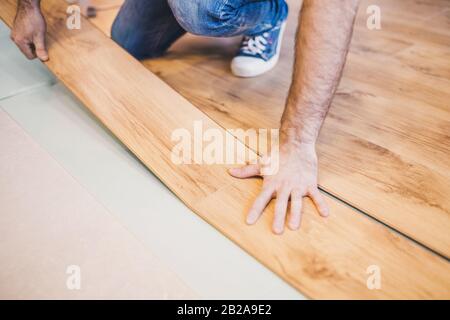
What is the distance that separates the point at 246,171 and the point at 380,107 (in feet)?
2.15

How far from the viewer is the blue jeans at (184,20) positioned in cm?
123

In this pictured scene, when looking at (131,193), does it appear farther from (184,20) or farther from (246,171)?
(184,20)

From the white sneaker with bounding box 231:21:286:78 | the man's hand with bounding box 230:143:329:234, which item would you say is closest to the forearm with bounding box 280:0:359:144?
the man's hand with bounding box 230:143:329:234

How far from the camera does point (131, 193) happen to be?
3.13ft

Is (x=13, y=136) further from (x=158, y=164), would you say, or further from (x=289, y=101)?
(x=289, y=101)

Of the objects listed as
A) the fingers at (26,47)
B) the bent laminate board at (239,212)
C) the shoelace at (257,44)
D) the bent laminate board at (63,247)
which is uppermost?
the shoelace at (257,44)

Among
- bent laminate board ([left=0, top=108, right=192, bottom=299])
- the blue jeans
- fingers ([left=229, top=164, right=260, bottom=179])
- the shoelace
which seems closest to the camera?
bent laminate board ([left=0, top=108, right=192, bottom=299])

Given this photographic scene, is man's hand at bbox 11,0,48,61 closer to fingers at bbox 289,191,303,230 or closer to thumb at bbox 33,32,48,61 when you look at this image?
thumb at bbox 33,32,48,61

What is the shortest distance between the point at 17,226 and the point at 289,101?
2.54 ft

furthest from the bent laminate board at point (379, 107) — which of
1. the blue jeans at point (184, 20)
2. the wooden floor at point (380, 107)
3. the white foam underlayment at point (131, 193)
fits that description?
the white foam underlayment at point (131, 193)

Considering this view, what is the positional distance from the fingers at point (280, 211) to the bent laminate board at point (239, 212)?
0.02 meters

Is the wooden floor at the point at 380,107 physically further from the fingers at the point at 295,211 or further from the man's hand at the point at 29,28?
the man's hand at the point at 29,28

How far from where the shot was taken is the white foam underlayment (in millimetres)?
765

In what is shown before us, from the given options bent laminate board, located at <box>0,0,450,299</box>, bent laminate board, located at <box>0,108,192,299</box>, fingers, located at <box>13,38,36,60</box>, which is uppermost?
fingers, located at <box>13,38,36,60</box>
